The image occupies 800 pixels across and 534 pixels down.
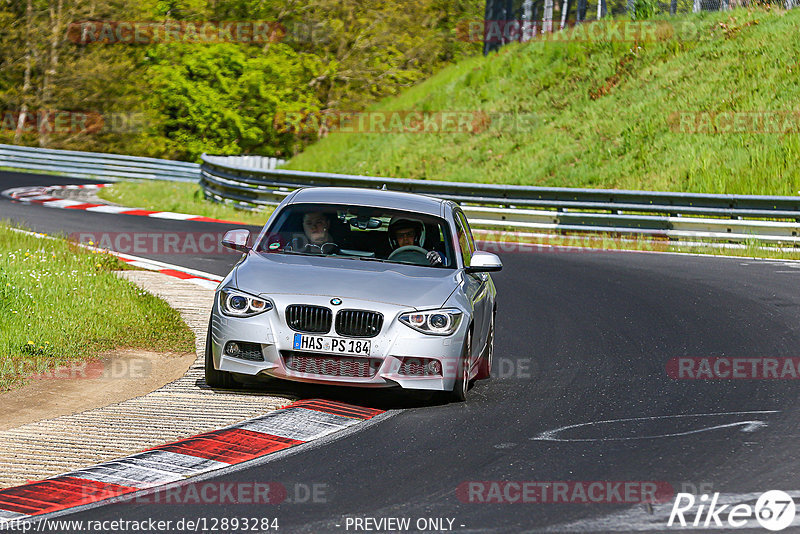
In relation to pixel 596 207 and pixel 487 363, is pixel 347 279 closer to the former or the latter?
pixel 487 363

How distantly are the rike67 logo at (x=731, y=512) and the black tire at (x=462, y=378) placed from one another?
8.39 feet

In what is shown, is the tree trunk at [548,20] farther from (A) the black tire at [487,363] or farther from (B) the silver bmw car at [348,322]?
(B) the silver bmw car at [348,322]

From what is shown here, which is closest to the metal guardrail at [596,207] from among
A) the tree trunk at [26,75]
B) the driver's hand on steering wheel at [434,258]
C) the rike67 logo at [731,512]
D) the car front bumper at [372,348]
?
the driver's hand on steering wheel at [434,258]

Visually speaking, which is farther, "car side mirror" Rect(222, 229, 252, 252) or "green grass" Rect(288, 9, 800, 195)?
"green grass" Rect(288, 9, 800, 195)

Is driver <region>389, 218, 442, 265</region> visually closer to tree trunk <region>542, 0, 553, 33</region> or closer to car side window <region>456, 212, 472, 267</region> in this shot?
car side window <region>456, 212, 472, 267</region>

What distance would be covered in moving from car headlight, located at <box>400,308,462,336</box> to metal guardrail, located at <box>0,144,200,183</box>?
3325 centimetres

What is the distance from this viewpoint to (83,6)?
2159 inches

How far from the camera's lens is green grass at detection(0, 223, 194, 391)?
374 inches

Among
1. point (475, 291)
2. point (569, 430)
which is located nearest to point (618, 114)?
point (475, 291)

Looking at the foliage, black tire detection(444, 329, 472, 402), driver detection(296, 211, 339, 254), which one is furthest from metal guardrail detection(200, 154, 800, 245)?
the foliage

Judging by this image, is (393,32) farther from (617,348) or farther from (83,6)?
(617,348)

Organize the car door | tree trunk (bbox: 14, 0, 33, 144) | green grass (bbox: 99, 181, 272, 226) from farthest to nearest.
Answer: tree trunk (bbox: 14, 0, 33, 144) → green grass (bbox: 99, 181, 272, 226) → the car door

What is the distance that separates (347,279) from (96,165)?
116ft

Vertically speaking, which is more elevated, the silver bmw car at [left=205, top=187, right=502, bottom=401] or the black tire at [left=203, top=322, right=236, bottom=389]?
the silver bmw car at [left=205, top=187, right=502, bottom=401]
